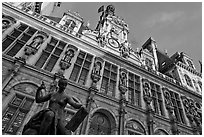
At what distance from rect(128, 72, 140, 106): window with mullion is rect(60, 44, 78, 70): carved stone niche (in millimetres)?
5844

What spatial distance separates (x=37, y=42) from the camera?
11203mm

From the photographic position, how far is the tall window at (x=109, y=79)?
11.8 metres

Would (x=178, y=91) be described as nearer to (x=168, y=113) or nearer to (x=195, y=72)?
(x=168, y=113)

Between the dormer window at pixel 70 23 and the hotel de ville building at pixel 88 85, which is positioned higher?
the dormer window at pixel 70 23

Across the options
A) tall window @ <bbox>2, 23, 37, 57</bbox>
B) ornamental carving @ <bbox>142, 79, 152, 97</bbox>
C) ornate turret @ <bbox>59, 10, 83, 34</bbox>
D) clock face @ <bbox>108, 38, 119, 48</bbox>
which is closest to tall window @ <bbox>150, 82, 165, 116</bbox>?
ornamental carving @ <bbox>142, 79, 152, 97</bbox>

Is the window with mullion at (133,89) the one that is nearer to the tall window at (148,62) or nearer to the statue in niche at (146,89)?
the statue in niche at (146,89)

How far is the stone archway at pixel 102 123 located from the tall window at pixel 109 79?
181 cm

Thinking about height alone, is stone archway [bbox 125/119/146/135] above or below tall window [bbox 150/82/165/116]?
below

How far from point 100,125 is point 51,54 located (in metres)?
6.46

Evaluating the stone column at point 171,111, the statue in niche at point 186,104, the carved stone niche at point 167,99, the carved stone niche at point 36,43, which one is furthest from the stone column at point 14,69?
the statue in niche at point 186,104

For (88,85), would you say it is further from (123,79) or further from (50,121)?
(50,121)

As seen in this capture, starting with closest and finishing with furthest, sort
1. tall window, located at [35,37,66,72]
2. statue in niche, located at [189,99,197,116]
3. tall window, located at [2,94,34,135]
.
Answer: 1. tall window, located at [2,94,34,135]
2. tall window, located at [35,37,66,72]
3. statue in niche, located at [189,99,197,116]

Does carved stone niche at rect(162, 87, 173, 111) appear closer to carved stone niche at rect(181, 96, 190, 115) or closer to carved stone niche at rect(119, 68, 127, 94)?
carved stone niche at rect(181, 96, 190, 115)

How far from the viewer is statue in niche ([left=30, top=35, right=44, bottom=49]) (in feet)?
35.5
